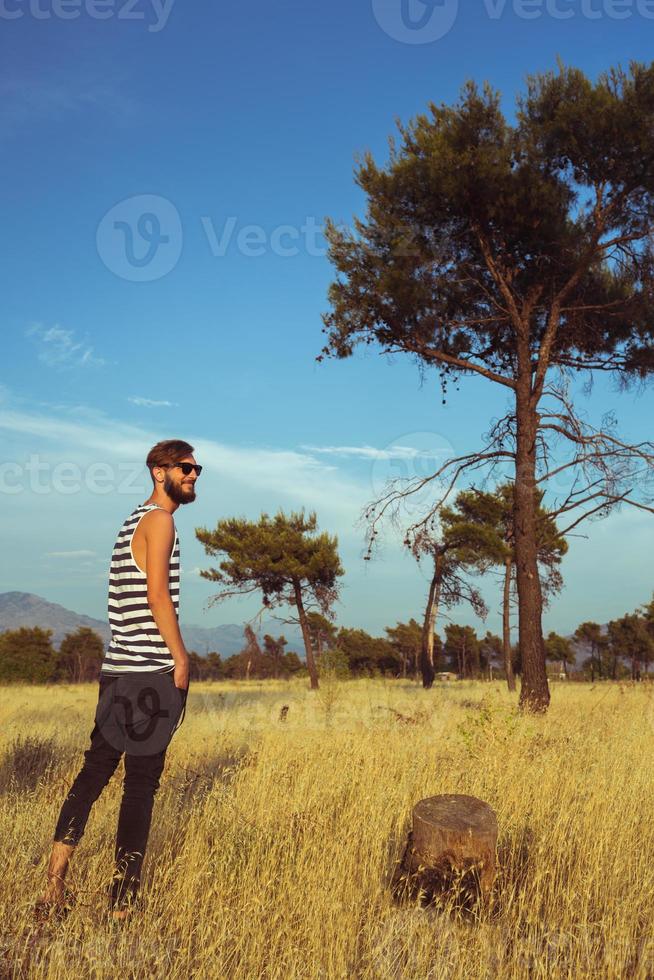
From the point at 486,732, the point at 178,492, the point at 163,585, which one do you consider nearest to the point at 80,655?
the point at 486,732

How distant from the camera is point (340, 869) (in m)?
3.93

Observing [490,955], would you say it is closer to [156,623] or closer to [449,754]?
[156,623]

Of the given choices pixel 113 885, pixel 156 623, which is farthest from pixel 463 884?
pixel 156 623

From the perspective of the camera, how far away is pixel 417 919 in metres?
3.37

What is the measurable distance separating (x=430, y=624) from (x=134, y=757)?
2263cm

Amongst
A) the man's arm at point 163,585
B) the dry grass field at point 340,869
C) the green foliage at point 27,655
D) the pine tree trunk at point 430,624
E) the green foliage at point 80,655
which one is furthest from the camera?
the green foliage at point 80,655

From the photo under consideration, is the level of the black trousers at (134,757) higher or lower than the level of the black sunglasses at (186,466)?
lower

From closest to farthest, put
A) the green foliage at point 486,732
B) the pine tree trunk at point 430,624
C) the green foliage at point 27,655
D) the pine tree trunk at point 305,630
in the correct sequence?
the green foliage at point 486,732 → the pine tree trunk at point 430,624 → the pine tree trunk at point 305,630 → the green foliage at point 27,655

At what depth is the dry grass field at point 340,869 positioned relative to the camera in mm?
3055

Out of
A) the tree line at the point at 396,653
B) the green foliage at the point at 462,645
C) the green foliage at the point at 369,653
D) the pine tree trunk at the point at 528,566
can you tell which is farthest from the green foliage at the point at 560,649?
the pine tree trunk at the point at 528,566

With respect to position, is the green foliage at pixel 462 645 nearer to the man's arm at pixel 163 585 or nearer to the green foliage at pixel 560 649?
the green foliage at pixel 560 649

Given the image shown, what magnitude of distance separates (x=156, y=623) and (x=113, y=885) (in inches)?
50.1

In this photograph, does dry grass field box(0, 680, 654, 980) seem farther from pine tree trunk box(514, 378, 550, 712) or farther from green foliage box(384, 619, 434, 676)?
green foliage box(384, 619, 434, 676)

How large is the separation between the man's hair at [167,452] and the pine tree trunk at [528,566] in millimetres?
8673
